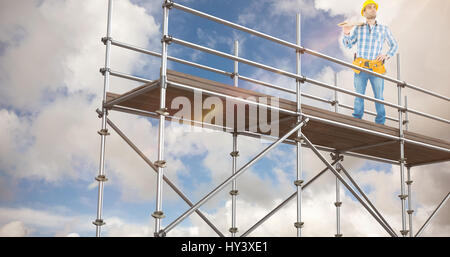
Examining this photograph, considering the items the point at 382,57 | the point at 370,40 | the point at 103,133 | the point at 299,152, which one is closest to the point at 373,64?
the point at 382,57

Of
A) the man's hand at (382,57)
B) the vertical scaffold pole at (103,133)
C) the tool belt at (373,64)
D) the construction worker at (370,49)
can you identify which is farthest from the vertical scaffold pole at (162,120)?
the man's hand at (382,57)

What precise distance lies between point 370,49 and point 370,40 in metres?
0.18

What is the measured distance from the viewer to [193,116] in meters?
8.53

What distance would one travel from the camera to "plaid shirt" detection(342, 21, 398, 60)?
10602 mm

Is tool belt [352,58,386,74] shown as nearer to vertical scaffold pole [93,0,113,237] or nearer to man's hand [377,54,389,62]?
man's hand [377,54,389,62]

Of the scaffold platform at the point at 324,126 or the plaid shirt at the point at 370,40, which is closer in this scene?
the scaffold platform at the point at 324,126

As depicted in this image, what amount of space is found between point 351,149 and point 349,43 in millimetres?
2026

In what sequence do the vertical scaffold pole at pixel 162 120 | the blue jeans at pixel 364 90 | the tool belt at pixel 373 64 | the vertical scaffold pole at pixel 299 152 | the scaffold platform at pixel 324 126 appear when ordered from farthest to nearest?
the tool belt at pixel 373 64, the blue jeans at pixel 364 90, the vertical scaffold pole at pixel 299 152, the scaffold platform at pixel 324 126, the vertical scaffold pole at pixel 162 120

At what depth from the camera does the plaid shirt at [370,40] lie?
1060cm

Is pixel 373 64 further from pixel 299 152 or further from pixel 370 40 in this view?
pixel 299 152

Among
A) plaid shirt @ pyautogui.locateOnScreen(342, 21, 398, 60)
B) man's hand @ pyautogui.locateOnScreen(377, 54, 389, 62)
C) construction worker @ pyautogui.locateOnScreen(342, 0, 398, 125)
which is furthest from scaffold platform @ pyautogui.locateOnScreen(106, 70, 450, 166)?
plaid shirt @ pyautogui.locateOnScreen(342, 21, 398, 60)

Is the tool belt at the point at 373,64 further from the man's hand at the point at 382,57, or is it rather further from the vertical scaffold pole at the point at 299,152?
the vertical scaffold pole at the point at 299,152
